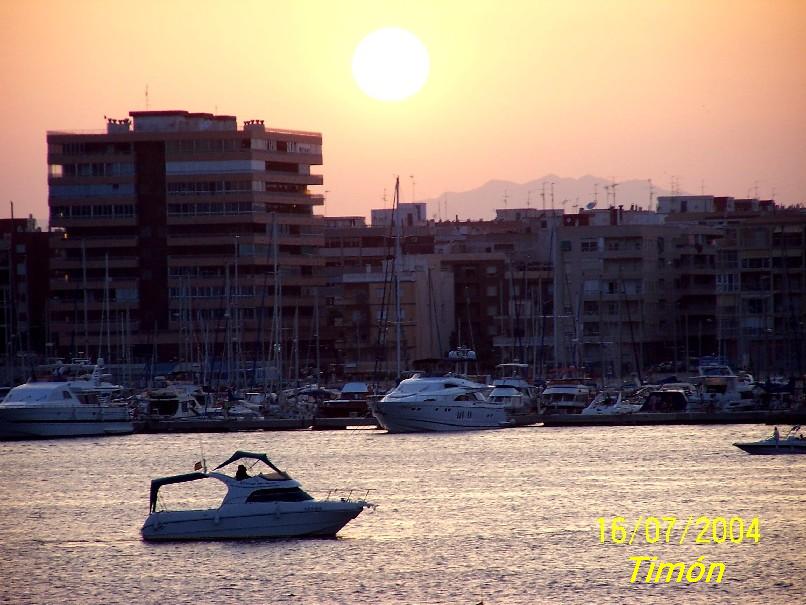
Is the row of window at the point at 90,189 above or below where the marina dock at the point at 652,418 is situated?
above

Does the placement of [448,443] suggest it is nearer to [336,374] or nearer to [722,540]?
[722,540]

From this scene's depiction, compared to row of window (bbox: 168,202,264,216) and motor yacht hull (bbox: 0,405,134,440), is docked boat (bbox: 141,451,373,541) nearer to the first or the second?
motor yacht hull (bbox: 0,405,134,440)

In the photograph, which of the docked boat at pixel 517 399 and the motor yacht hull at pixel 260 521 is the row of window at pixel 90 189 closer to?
the docked boat at pixel 517 399

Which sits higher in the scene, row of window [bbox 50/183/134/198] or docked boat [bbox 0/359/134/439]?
row of window [bbox 50/183/134/198]

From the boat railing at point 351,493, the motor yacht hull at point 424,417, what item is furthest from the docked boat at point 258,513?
the motor yacht hull at point 424,417

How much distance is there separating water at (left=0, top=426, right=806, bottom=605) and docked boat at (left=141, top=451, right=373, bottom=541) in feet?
1.95

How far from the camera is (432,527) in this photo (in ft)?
212

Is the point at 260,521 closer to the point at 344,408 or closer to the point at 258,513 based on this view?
the point at 258,513

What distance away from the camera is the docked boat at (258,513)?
5709cm

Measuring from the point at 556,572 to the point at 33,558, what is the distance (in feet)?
56.6

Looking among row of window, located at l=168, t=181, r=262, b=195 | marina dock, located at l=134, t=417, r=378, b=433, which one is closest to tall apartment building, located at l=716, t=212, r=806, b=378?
row of window, located at l=168, t=181, r=262, b=195

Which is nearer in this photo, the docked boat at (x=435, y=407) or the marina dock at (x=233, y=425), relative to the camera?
the docked boat at (x=435, y=407)

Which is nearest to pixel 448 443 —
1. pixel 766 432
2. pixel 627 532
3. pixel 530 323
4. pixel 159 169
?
pixel 766 432

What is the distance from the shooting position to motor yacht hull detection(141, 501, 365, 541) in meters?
57.2
